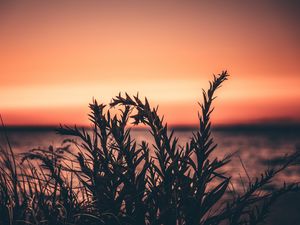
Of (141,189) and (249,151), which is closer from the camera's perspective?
(141,189)

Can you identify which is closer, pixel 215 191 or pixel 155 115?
pixel 215 191

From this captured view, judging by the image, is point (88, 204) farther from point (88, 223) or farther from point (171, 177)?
point (171, 177)

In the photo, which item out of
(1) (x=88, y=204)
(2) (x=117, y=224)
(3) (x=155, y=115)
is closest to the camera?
(2) (x=117, y=224)

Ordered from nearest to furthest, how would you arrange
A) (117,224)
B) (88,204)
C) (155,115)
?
(117,224) → (88,204) → (155,115)

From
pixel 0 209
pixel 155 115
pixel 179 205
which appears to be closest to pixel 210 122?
pixel 155 115

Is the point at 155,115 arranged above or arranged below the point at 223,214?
above

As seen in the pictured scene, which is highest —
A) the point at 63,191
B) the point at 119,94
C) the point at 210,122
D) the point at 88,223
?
the point at 119,94

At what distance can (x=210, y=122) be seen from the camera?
2.08 meters

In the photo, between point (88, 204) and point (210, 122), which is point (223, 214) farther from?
point (88, 204)

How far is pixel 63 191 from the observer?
196 cm

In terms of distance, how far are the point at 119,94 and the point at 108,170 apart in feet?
1.24

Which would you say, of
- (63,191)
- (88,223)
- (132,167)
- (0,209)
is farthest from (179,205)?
(0,209)

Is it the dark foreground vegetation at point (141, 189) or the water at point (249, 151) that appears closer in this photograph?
the dark foreground vegetation at point (141, 189)

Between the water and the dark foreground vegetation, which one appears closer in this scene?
the dark foreground vegetation
